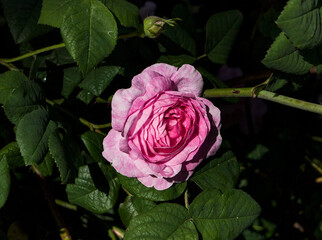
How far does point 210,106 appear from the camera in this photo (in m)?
0.86

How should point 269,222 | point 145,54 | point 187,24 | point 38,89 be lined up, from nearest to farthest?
point 38,89 → point 145,54 → point 187,24 → point 269,222

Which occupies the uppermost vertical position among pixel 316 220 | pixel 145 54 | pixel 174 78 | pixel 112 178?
pixel 174 78

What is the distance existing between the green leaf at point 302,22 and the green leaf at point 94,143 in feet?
1.57

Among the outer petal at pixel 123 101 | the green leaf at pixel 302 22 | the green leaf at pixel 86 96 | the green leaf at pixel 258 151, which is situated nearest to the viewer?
the green leaf at pixel 302 22

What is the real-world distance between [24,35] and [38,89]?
0.17 m

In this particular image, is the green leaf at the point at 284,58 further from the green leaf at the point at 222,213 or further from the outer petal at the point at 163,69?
the green leaf at the point at 222,213

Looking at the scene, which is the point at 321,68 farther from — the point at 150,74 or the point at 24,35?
the point at 24,35

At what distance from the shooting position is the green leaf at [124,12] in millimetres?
872

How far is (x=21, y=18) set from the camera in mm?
1027

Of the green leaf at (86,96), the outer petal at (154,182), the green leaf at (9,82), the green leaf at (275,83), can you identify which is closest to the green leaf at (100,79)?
the green leaf at (86,96)

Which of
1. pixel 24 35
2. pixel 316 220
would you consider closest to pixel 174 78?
pixel 24 35

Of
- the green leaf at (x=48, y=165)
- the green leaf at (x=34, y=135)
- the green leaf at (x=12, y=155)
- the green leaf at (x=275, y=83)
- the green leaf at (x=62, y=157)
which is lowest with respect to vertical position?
the green leaf at (x=48, y=165)

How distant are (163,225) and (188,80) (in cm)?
30

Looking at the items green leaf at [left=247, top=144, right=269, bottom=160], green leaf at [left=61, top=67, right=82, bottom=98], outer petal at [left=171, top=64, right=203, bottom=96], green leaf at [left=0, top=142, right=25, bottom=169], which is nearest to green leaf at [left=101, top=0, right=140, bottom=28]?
A: outer petal at [left=171, top=64, right=203, bottom=96]
